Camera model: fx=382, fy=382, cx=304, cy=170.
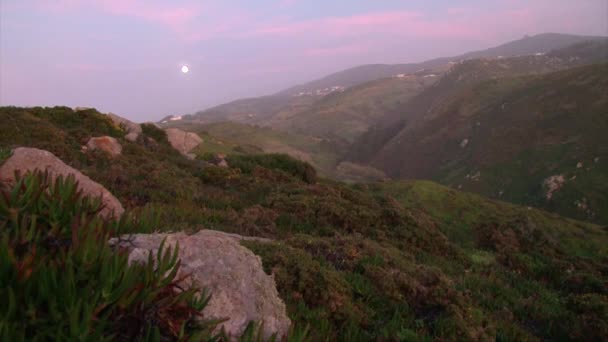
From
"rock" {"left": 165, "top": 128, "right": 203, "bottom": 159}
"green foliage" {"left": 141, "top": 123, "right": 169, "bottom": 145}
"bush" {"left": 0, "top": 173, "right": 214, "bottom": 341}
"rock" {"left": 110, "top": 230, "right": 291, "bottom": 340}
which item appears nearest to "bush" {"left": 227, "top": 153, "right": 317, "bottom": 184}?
"green foliage" {"left": 141, "top": 123, "right": 169, "bottom": 145}

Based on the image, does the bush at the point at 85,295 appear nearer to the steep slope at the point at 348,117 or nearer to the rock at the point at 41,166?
the rock at the point at 41,166

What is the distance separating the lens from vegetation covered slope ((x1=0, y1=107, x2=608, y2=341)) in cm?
501

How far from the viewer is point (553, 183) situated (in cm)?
4181

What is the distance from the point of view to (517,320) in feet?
20.2

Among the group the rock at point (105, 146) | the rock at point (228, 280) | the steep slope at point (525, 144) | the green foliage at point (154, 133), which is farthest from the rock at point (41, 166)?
the steep slope at point (525, 144)

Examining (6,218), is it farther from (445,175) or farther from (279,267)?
(445,175)

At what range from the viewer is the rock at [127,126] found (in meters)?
25.7

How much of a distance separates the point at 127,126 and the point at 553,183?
4278 centimetres

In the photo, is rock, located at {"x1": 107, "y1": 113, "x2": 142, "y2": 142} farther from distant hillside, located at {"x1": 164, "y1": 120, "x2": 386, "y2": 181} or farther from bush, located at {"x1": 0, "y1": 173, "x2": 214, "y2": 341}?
distant hillside, located at {"x1": 164, "y1": 120, "x2": 386, "y2": 181}

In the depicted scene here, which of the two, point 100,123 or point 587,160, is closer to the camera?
point 100,123

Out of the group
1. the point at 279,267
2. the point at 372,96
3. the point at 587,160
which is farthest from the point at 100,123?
the point at 372,96

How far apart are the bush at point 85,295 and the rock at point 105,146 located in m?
16.3

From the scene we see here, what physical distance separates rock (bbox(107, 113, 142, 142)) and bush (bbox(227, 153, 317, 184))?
258 inches

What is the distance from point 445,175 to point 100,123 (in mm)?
50455
